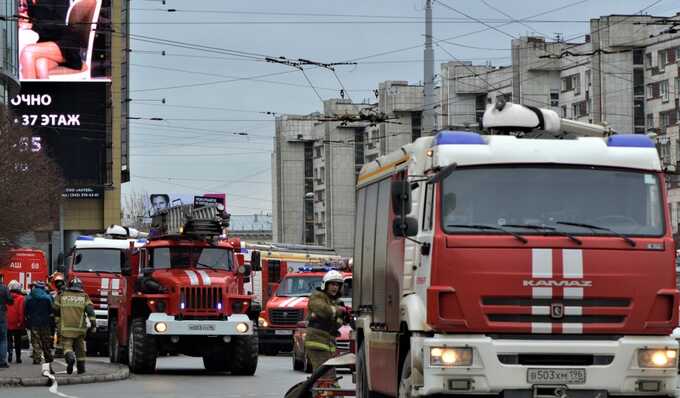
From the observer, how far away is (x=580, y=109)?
9556cm

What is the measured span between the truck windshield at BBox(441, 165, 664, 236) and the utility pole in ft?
55.8

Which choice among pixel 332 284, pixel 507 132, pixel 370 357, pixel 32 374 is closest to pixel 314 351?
pixel 332 284

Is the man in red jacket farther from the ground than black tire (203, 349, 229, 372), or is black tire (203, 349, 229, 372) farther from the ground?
the man in red jacket

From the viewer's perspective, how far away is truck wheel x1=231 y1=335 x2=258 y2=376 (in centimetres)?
3003

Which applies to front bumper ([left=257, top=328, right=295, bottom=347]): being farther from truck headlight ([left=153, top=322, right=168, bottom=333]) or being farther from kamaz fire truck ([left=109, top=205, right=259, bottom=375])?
truck headlight ([left=153, top=322, right=168, bottom=333])

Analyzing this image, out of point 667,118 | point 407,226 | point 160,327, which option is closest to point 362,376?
point 407,226

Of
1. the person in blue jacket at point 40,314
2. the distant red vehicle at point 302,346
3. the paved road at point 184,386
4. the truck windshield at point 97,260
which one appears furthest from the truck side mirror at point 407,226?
the truck windshield at point 97,260

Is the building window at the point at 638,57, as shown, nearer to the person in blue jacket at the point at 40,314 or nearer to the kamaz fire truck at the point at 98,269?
the kamaz fire truck at the point at 98,269

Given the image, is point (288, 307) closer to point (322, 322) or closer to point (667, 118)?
point (322, 322)

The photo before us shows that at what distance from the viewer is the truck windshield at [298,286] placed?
3981cm

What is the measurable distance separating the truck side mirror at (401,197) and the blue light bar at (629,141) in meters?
1.87

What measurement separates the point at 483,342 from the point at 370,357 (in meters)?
3.22

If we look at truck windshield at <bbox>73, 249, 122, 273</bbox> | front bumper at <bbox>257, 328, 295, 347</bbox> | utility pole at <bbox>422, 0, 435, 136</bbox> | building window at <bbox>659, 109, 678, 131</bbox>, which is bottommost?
front bumper at <bbox>257, 328, 295, 347</bbox>

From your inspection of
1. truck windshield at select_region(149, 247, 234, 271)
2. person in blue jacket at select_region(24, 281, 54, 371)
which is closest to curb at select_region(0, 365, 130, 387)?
truck windshield at select_region(149, 247, 234, 271)
